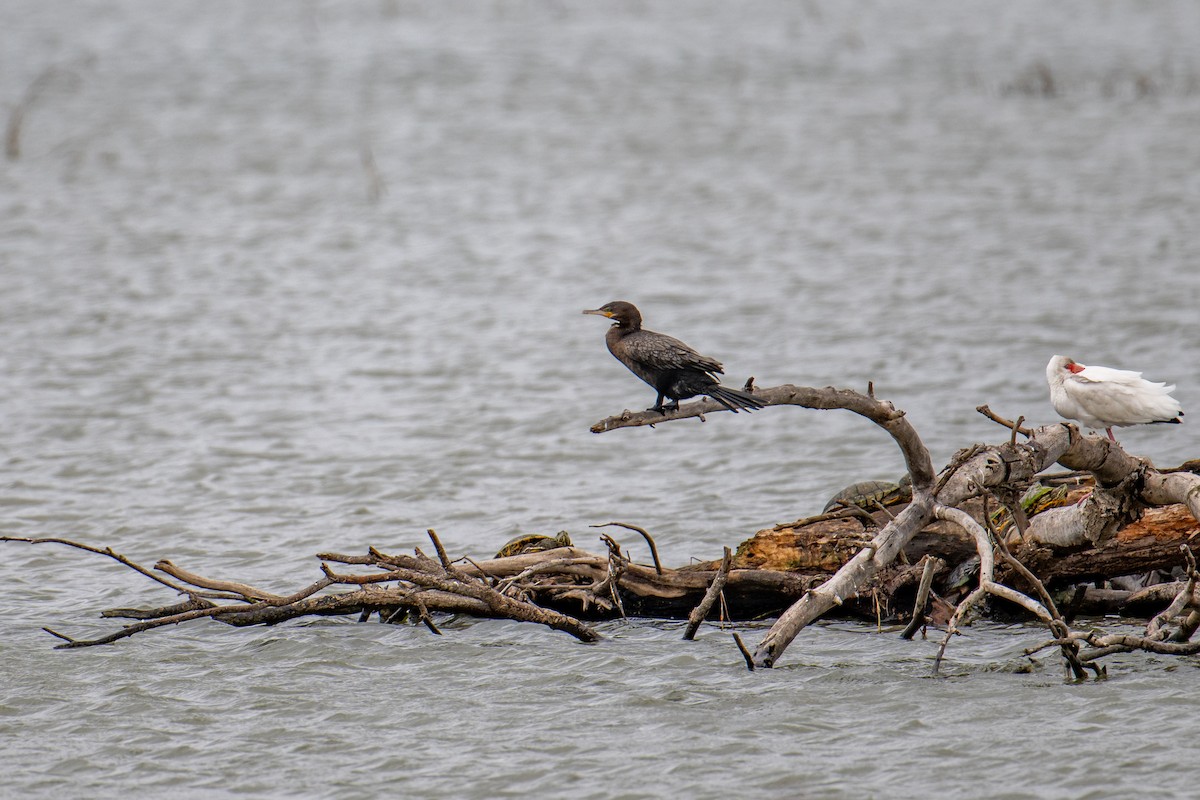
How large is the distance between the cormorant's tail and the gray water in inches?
63.4

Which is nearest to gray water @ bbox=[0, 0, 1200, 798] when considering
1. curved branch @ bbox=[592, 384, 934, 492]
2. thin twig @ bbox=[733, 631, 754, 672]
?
thin twig @ bbox=[733, 631, 754, 672]

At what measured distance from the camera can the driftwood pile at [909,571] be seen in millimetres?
7656

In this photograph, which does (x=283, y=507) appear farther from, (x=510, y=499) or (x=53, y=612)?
(x=53, y=612)

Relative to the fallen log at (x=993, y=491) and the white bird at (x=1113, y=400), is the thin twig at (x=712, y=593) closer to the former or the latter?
the fallen log at (x=993, y=491)

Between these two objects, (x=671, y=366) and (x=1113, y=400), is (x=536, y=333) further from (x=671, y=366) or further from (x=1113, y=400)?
(x=1113, y=400)

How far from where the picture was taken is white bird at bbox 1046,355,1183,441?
27.2 feet

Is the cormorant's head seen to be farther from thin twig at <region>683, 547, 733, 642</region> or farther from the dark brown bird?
thin twig at <region>683, 547, 733, 642</region>

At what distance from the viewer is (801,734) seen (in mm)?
7402

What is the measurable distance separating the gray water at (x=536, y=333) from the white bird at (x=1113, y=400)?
53.4 inches

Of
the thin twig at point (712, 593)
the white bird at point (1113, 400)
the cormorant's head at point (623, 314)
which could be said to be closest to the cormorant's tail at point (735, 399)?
the thin twig at point (712, 593)

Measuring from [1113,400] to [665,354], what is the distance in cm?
254

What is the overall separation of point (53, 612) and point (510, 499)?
397 centimetres

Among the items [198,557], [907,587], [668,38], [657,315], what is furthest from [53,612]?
[668,38]

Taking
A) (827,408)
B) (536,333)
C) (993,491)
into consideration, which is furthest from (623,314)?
(536,333)
